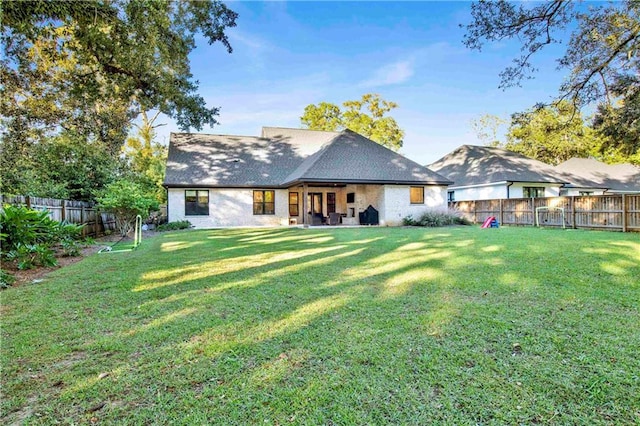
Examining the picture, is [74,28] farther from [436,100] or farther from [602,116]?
[436,100]

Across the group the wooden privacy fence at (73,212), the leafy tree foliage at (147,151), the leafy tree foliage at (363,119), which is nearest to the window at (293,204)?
the wooden privacy fence at (73,212)

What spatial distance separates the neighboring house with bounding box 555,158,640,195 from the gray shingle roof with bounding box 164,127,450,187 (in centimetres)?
1624

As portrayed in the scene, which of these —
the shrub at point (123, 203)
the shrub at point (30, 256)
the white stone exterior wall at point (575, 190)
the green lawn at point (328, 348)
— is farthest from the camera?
the white stone exterior wall at point (575, 190)

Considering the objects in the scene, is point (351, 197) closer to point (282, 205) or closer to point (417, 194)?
point (417, 194)

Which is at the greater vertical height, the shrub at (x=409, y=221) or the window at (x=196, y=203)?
the window at (x=196, y=203)

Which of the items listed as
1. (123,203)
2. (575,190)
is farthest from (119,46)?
(575,190)

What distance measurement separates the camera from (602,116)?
12.4 metres

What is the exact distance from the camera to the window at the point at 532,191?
957 inches

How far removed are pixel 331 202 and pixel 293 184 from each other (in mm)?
4309

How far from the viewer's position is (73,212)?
1139cm

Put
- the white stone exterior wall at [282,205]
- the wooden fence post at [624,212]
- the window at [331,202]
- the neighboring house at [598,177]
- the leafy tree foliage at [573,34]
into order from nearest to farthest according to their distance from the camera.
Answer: the leafy tree foliage at [573,34] < the wooden fence post at [624,212] < the white stone exterior wall at [282,205] < the window at [331,202] < the neighboring house at [598,177]

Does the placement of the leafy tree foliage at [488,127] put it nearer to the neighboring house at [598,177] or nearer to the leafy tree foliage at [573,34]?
the neighboring house at [598,177]

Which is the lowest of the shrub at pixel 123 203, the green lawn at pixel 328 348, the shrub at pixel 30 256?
the green lawn at pixel 328 348

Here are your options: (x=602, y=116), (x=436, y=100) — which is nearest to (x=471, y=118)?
(x=436, y=100)
